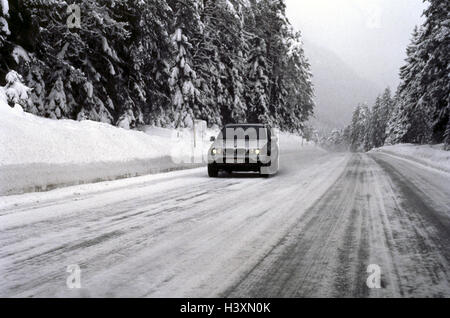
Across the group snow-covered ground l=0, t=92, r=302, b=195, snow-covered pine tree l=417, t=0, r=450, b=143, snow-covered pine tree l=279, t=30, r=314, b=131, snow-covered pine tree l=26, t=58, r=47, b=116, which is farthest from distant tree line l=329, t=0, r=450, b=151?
snow-covered pine tree l=26, t=58, r=47, b=116

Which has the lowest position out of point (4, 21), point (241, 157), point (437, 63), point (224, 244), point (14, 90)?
point (224, 244)

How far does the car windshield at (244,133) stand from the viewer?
43.1ft

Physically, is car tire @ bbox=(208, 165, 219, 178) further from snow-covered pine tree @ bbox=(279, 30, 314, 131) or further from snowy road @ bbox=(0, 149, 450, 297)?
snow-covered pine tree @ bbox=(279, 30, 314, 131)

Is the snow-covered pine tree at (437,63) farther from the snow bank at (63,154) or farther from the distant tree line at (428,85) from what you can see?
the snow bank at (63,154)

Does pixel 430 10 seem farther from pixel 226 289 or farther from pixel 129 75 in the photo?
pixel 226 289

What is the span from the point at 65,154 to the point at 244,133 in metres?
5.88

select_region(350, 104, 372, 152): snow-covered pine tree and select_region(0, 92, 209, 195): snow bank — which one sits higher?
select_region(350, 104, 372, 152): snow-covered pine tree

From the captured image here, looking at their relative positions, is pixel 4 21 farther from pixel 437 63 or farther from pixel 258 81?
pixel 258 81

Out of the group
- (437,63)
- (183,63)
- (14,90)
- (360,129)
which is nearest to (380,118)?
(360,129)

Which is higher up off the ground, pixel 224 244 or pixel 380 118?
pixel 380 118

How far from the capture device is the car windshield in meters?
13.1

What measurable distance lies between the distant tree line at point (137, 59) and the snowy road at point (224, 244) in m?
8.96

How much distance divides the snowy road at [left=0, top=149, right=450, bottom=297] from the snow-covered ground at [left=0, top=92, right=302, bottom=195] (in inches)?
28.6

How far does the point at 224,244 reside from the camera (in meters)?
4.43
